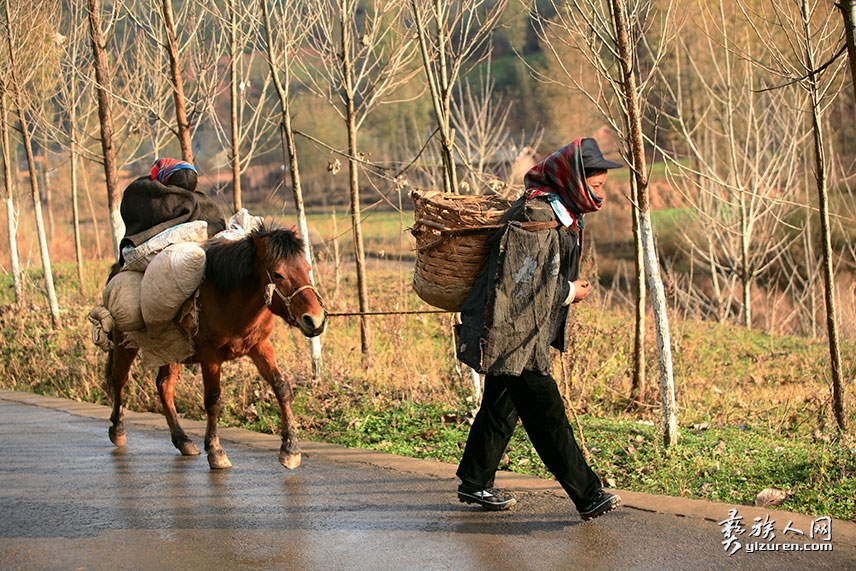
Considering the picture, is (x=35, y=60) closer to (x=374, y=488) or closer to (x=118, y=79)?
(x=118, y=79)

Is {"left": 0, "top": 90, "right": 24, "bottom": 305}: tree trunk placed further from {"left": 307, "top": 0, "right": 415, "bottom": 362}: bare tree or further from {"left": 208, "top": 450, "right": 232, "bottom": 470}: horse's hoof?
{"left": 208, "top": 450, "right": 232, "bottom": 470}: horse's hoof

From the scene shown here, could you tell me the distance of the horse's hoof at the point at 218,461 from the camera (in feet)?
21.1

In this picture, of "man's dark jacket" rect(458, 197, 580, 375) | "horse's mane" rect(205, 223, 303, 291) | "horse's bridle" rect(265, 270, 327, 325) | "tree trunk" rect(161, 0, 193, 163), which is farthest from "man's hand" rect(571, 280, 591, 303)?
"tree trunk" rect(161, 0, 193, 163)

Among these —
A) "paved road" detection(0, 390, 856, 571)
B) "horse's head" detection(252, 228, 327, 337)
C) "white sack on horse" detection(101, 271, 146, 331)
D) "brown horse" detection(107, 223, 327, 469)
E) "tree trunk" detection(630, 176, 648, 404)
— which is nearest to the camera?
"paved road" detection(0, 390, 856, 571)

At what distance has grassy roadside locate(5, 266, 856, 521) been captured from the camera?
5668 millimetres

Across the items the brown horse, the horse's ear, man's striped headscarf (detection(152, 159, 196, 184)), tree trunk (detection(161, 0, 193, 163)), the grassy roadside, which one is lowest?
the grassy roadside

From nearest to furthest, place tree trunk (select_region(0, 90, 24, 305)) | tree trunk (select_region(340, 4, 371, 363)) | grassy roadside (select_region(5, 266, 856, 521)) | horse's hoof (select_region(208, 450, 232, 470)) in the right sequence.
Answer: grassy roadside (select_region(5, 266, 856, 521)), horse's hoof (select_region(208, 450, 232, 470)), tree trunk (select_region(340, 4, 371, 363)), tree trunk (select_region(0, 90, 24, 305))

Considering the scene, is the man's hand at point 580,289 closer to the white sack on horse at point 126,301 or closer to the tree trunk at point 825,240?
the tree trunk at point 825,240

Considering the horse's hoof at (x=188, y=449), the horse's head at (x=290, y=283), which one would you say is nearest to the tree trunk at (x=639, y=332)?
the horse's head at (x=290, y=283)

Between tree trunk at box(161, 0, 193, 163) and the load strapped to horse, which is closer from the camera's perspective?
the load strapped to horse

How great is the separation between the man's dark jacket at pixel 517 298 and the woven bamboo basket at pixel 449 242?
0.09 meters

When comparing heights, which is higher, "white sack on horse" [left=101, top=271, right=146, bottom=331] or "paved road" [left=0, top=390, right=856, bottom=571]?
"white sack on horse" [left=101, top=271, right=146, bottom=331]

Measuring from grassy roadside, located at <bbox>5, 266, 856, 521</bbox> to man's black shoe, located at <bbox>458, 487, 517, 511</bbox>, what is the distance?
0.80 meters

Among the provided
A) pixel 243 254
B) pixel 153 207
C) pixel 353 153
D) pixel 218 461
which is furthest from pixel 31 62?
pixel 218 461
